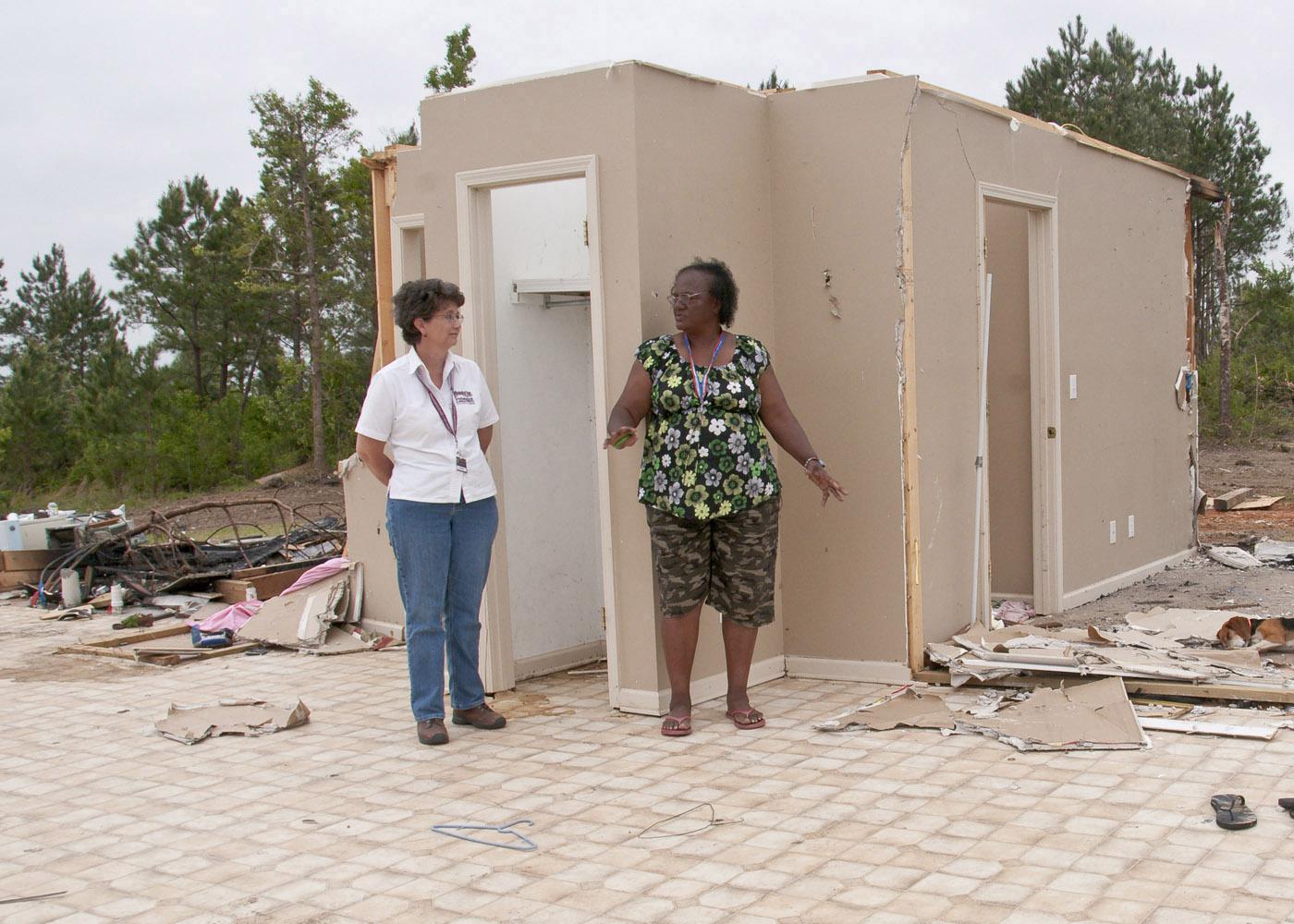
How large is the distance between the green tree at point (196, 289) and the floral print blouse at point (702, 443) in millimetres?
26331

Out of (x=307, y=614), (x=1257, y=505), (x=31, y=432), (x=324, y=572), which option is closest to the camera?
(x=307, y=614)

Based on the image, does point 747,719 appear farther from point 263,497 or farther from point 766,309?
point 263,497

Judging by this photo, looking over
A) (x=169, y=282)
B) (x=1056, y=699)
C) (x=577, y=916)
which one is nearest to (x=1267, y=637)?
(x=1056, y=699)

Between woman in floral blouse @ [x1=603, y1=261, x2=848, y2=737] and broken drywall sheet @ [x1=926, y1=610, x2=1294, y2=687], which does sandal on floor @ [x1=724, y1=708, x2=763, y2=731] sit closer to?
woman in floral blouse @ [x1=603, y1=261, x2=848, y2=737]

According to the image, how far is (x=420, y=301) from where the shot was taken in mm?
5160

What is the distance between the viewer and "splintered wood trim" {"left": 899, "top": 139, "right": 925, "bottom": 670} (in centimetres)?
579

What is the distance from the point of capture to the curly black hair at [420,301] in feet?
16.9

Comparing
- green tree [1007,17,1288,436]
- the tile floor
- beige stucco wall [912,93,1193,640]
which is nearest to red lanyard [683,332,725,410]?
beige stucco wall [912,93,1193,640]

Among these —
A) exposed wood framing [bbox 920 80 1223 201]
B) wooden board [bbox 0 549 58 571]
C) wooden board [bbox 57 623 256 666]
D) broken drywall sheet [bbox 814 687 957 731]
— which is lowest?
wooden board [bbox 57 623 256 666]

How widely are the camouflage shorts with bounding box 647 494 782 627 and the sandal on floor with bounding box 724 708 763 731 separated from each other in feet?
1.23

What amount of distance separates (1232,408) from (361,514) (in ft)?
58.1

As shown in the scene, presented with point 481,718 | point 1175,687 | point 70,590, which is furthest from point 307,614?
point 1175,687

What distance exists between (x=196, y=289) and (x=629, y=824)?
28.6 m

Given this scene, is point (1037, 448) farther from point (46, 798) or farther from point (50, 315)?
point (50, 315)
